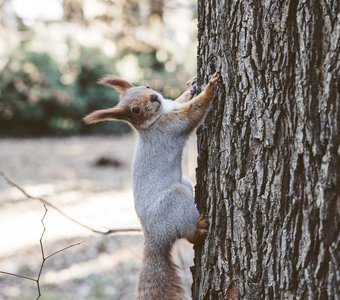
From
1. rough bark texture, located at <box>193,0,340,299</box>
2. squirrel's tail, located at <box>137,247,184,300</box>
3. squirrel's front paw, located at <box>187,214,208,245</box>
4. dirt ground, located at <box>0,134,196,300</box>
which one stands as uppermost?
rough bark texture, located at <box>193,0,340,299</box>

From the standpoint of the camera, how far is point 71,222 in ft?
26.8

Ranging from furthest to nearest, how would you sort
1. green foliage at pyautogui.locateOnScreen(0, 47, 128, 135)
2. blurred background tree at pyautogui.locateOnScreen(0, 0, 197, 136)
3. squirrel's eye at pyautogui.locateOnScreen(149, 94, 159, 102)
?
green foliage at pyautogui.locateOnScreen(0, 47, 128, 135) < blurred background tree at pyautogui.locateOnScreen(0, 0, 197, 136) < squirrel's eye at pyautogui.locateOnScreen(149, 94, 159, 102)

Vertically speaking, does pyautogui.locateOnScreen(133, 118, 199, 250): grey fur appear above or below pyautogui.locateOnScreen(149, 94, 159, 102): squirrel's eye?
below

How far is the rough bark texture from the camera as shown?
68.1 inches

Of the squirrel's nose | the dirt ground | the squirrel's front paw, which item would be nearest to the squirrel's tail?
the squirrel's front paw

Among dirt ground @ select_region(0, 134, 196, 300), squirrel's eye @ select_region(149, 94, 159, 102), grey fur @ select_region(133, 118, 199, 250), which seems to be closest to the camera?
grey fur @ select_region(133, 118, 199, 250)

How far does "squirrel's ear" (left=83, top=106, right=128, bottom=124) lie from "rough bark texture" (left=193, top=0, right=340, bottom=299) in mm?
443

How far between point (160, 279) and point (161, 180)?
0.42 metres

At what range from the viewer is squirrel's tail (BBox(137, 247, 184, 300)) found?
2328mm

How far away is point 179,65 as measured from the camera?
8.29 metres

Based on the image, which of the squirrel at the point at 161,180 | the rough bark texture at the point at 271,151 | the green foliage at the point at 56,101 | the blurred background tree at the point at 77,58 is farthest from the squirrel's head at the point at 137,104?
the green foliage at the point at 56,101

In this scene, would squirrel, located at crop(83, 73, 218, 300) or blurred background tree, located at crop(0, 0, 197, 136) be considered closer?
squirrel, located at crop(83, 73, 218, 300)

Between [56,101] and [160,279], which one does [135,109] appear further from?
[56,101]

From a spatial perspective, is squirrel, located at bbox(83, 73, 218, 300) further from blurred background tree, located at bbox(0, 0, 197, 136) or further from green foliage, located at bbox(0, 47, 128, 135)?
green foliage, located at bbox(0, 47, 128, 135)
